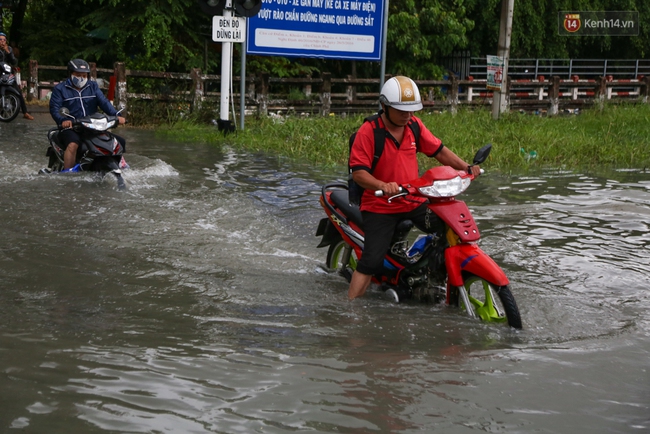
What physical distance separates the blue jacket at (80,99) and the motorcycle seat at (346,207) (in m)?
4.70

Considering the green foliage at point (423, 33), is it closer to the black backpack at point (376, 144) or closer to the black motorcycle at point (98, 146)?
the black motorcycle at point (98, 146)

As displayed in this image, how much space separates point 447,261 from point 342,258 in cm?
153

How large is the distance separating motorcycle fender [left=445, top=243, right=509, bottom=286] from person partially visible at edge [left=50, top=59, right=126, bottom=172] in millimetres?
5969

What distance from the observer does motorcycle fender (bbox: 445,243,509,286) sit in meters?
5.23

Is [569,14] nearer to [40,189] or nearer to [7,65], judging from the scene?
[7,65]

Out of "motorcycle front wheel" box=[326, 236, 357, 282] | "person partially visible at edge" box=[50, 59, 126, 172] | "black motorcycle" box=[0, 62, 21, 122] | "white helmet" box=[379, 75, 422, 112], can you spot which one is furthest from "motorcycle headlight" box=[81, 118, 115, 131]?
"black motorcycle" box=[0, 62, 21, 122]

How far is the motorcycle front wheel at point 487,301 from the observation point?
526 centimetres

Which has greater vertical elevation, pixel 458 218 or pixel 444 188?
pixel 444 188

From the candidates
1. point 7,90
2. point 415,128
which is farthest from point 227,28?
point 415,128

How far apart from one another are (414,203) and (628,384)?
2051 mm

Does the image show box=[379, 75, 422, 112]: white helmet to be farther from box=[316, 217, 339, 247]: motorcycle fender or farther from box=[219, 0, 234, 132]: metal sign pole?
box=[219, 0, 234, 132]: metal sign pole

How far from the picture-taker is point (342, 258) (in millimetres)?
6918

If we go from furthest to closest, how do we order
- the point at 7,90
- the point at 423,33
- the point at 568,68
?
the point at 568,68 → the point at 423,33 → the point at 7,90

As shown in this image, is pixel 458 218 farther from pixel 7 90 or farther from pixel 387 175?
pixel 7 90
